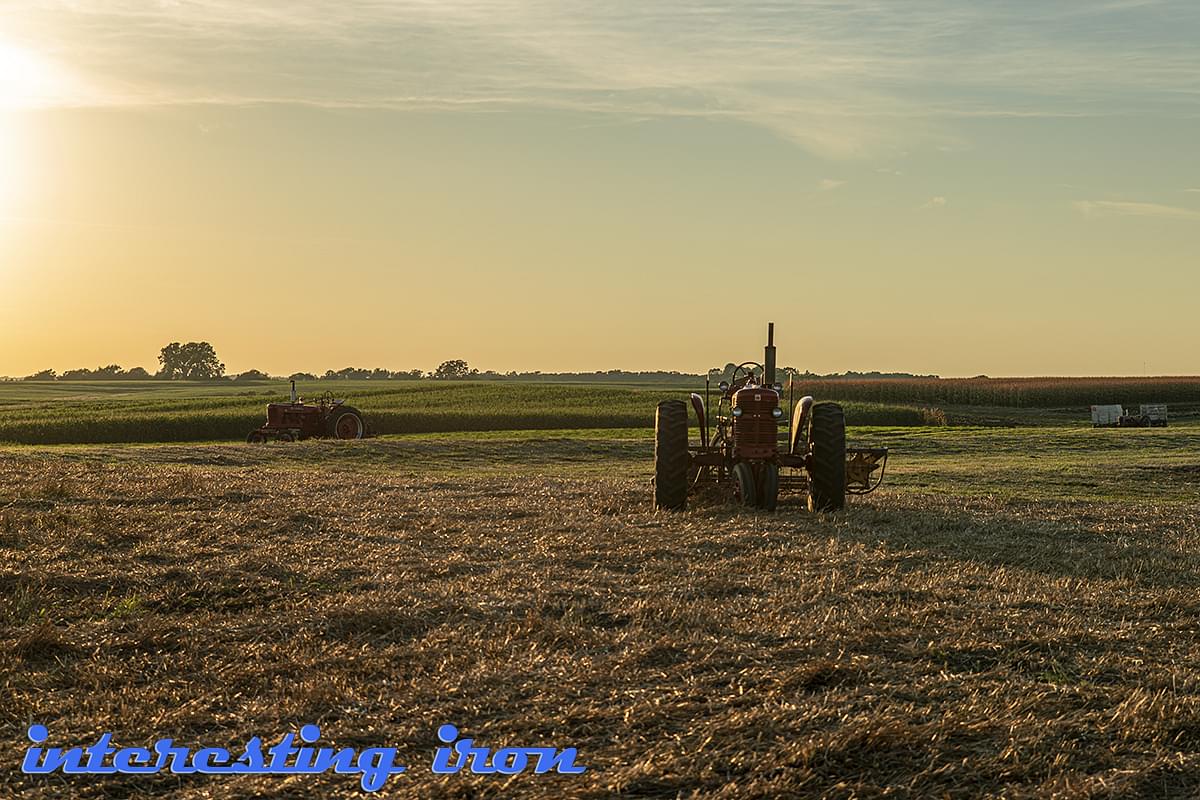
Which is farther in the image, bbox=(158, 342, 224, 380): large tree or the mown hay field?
bbox=(158, 342, 224, 380): large tree

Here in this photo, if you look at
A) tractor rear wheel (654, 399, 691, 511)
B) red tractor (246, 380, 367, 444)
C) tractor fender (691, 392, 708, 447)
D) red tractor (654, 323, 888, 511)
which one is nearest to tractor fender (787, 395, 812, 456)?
red tractor (654, 323, 888, 511)

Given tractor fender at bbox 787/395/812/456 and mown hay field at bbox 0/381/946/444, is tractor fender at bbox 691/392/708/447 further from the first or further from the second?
mown hay field at bbox 0/381/946/444

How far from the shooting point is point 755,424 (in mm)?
12922

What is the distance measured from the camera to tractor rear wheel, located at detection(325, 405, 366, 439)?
3009 cm

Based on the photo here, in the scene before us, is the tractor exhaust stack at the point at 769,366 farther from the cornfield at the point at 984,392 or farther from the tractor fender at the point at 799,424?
the cornfield at the point at 984,392

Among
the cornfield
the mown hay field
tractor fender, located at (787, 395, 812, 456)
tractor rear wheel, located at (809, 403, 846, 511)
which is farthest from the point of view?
the cornfield

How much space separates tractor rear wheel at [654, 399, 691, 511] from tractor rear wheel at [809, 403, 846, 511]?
150cm

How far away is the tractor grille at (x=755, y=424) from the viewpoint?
42.3ft

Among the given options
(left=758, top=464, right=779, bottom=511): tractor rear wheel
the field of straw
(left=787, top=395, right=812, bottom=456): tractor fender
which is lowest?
the field of straw

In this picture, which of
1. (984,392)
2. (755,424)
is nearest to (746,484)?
(755,424)

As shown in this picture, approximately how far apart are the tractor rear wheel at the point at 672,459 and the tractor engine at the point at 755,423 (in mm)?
626

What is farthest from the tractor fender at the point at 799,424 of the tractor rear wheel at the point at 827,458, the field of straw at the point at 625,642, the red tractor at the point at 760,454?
the field of straw at the point at 625,642

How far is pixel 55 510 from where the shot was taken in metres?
12.6

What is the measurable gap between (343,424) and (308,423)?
0.93 metres
